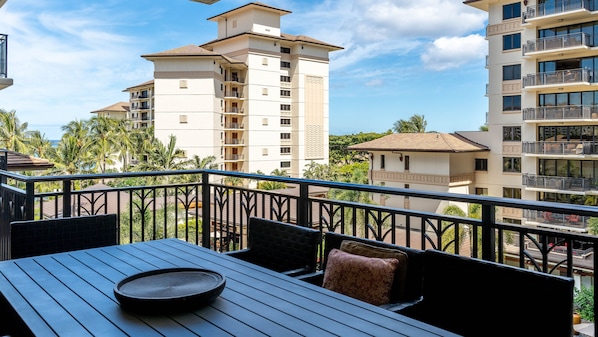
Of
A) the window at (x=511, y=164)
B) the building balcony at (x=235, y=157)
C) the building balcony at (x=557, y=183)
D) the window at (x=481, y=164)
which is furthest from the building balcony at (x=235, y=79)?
the building balcony at (x=557, y=183)

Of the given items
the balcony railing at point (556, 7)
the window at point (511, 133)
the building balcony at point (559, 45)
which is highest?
the balcony railing at point (556, 7)

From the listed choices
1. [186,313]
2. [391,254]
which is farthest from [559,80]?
[186,313]

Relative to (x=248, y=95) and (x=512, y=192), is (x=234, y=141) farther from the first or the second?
(x=512, y=192)

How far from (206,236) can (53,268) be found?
8.40 ft

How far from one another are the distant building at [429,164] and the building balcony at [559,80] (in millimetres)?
4267

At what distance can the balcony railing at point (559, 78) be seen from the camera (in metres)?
20.4

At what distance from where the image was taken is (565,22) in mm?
21500

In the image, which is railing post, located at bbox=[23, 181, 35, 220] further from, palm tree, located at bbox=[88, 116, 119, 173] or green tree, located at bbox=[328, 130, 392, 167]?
green tree, located at bbox=[328, 130, 392, 167]

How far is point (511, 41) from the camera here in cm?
2341

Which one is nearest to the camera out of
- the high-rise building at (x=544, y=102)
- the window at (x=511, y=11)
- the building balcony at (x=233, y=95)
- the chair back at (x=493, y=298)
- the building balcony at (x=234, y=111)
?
the chair back at (x=493, y=298)

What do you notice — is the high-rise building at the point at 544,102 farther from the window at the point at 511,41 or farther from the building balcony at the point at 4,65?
the building balcony at the point at 4,65

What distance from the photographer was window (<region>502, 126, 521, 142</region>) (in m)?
23.1

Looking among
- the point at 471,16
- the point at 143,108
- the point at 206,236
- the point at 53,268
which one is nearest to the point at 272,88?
the point at 143,108

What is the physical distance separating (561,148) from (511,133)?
255 cm
